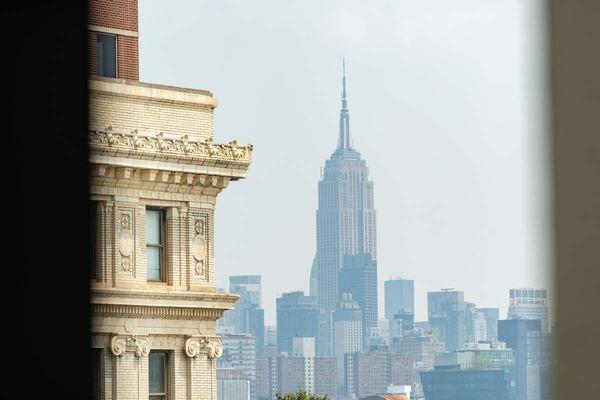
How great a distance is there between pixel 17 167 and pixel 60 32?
38 cm

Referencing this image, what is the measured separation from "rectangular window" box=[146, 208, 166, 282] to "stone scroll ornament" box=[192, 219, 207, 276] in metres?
0.57

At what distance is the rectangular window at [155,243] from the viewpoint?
77.2 feet

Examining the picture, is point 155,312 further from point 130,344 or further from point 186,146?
point 186,146

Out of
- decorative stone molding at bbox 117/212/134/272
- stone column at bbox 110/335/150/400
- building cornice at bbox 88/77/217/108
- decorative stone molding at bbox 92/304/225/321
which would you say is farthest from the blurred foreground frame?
building cornice at bbox 88/77/217/108

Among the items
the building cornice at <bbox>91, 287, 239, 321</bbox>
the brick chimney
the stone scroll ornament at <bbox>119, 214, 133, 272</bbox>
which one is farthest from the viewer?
the brick chimney

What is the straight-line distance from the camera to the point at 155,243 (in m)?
23.7

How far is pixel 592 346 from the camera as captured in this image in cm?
89

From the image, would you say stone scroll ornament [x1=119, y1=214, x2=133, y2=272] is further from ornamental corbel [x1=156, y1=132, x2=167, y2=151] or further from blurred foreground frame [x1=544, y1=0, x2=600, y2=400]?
blurred foreground frame [x1=544, y1=0, x2=600, y2=400]

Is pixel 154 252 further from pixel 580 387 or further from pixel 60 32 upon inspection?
pixel 580 387

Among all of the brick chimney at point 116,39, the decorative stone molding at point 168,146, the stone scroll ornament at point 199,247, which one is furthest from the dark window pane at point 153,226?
the brick chimney at point 116,39

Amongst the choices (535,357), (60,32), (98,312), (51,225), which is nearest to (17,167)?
(51,225)

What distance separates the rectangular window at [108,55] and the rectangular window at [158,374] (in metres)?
5.03

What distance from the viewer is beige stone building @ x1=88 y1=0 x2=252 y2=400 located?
22500 millimetres

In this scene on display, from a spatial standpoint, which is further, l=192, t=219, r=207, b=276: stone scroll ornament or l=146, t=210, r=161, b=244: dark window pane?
l=146, t=210, r=161, b=244: dark window pane
